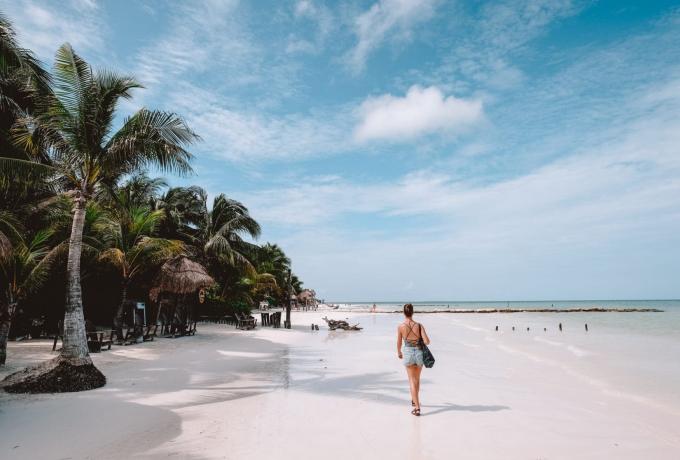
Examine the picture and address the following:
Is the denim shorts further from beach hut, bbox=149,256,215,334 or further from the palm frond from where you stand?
beach hut, bbox=149,256,215,334

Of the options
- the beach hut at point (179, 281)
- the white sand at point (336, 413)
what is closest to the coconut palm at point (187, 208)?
the beach hut at point (179, 281)

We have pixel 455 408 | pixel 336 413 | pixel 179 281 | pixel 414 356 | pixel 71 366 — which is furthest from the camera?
pixel 179 281

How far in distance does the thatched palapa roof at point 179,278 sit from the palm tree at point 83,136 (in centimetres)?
778

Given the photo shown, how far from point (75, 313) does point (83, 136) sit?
3742 millimetres

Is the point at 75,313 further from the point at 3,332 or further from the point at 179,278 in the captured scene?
the point at 179,278

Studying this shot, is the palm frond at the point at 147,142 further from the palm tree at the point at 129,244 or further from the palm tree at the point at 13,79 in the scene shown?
the palm tree at the point at 129,244

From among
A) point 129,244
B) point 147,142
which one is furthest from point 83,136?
point 129,244

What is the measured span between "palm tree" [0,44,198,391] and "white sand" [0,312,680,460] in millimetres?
2339

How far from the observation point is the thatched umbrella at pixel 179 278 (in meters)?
16.6

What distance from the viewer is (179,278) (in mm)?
16609

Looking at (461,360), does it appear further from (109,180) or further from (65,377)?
(109,180)

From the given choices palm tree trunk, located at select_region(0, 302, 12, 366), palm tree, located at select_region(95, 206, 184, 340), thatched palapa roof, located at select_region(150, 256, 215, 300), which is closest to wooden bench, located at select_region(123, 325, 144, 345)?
palm tree, located at select_region(95, 206, 184, 340)

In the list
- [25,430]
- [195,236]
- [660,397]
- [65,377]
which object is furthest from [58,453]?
[195,236]

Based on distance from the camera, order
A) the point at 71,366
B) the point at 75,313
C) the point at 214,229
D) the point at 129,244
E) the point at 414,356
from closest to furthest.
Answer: the point at 414,356 → the point at 71,366 → the point at 75,313 → the point at 129,244 → the point at 214,229
